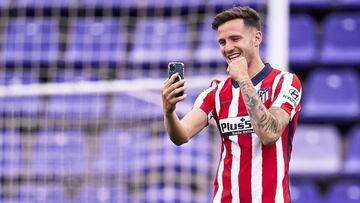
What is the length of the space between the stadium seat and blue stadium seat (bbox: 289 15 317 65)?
3.02 feet

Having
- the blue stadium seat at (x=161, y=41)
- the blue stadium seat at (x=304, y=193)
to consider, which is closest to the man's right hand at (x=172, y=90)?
the blue stadium seat at (x=161, y=41)

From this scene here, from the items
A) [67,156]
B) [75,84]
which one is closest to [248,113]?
[75,84]

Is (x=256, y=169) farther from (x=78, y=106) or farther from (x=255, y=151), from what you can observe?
(x=78, y=106)

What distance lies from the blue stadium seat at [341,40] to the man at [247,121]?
610 cm

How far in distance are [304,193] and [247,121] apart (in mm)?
5176

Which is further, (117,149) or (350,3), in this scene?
(350,3)

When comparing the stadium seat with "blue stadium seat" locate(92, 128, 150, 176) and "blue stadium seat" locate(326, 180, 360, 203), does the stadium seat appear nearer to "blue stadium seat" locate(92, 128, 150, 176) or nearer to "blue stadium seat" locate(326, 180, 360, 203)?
"blue stadium seat" locate(326, 180, 360, 203)

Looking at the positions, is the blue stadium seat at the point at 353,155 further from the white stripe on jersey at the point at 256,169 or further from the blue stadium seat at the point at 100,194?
the white stripe on jersey at the point at 256,169

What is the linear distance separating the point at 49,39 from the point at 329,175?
9.78ft

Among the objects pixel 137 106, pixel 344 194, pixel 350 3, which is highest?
pixel 350 3

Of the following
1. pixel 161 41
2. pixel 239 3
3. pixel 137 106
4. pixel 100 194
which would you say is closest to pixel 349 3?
pixel 161 41

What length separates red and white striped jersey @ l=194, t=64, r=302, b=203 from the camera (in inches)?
150

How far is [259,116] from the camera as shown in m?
3.62

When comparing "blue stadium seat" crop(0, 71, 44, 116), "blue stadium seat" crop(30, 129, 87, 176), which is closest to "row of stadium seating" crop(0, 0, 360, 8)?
"blue stadium seat" crop(0, 71, 44, 116)
